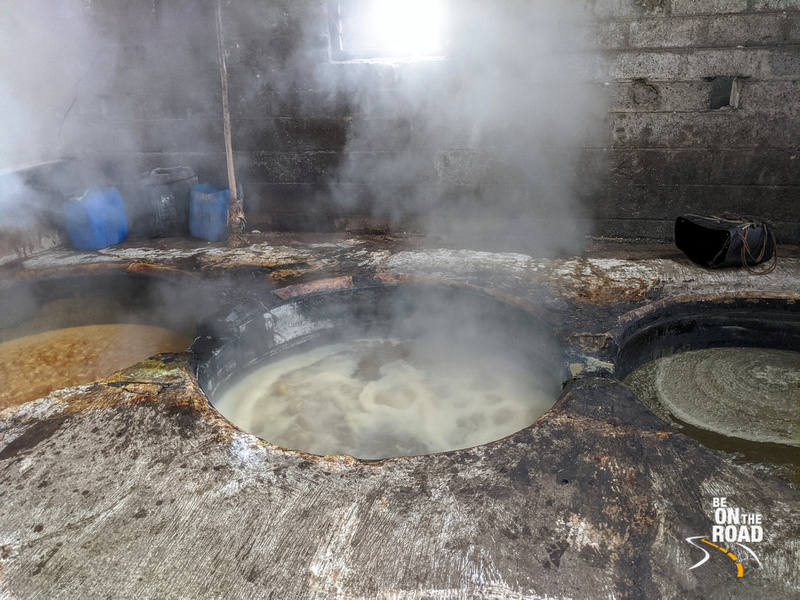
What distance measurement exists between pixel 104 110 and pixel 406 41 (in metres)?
3.56

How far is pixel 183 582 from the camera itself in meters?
1.70

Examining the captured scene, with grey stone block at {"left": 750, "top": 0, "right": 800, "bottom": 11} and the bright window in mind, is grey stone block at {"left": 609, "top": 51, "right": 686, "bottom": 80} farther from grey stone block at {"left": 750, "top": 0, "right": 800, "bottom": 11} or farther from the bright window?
the bright window

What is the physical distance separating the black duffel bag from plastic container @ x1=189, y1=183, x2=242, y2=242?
4397 mm

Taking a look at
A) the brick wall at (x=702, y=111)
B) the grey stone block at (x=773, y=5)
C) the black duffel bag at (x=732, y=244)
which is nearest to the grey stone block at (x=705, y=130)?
the brick wall at (x=702, y=111)

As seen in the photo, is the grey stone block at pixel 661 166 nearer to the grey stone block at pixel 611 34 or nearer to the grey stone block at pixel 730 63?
the grey stone block at pixel 730 63

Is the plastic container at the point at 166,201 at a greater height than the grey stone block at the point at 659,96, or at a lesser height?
lesser

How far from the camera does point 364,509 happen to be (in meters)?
1.95

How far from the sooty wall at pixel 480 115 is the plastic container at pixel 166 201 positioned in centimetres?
37

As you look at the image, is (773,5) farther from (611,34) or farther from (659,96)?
(611,34)

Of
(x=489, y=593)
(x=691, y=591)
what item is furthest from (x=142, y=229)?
(x=691, y=591)

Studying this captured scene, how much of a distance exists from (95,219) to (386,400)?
3.58 meters

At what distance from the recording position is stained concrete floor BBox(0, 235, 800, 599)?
1683 millimetres

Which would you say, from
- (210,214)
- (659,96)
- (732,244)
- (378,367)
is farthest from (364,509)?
(659,96)

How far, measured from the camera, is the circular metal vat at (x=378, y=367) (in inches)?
123
